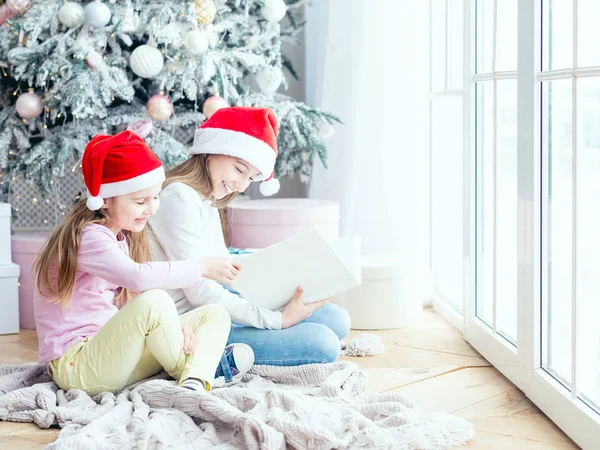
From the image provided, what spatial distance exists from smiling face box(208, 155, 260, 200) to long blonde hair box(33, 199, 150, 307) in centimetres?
31

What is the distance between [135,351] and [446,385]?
2.46ft

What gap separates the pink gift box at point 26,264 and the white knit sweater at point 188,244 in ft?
2.40

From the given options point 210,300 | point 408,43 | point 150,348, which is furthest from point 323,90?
point 150,348

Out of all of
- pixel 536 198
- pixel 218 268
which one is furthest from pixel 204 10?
pixel 536 198

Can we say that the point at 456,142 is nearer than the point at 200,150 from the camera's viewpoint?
No

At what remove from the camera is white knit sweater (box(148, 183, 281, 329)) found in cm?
200

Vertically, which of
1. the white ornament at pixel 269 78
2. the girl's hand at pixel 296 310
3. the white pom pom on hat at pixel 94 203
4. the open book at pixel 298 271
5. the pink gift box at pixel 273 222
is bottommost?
the girl's hand at pixel 296 310

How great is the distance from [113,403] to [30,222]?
62.6 inches

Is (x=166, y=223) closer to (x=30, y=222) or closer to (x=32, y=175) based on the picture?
(x=32, y=175)

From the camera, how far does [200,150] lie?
2.07 m

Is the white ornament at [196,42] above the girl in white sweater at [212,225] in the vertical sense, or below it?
above

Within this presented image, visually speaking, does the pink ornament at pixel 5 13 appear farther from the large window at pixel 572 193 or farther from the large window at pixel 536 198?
the large window at pixel 572 193

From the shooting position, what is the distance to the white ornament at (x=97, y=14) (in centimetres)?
244

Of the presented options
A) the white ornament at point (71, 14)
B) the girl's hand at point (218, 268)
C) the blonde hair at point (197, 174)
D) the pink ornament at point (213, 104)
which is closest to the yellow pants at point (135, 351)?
the girl's hand at point (218, 268)
